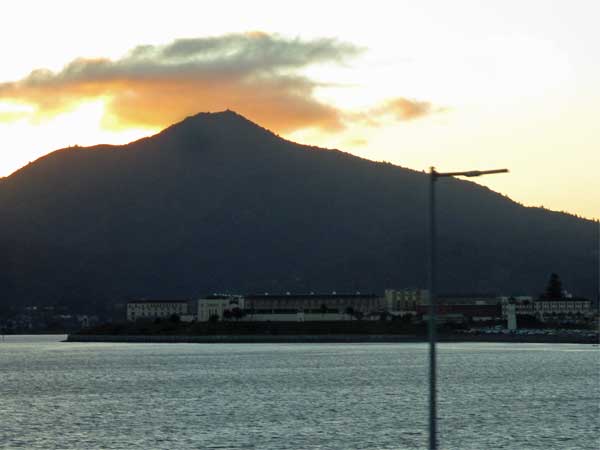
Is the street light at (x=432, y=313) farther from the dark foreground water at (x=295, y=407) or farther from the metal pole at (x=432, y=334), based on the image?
the dark foreground water at (x=295, y=407)

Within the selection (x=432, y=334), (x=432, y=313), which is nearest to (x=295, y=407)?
(x=432, y=334)

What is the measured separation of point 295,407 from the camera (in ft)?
282

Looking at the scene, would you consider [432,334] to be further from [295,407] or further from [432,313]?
[295,407]

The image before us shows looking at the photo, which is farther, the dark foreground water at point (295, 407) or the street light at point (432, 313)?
the dark foreground water at point (295, 407)

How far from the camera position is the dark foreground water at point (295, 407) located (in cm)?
6424

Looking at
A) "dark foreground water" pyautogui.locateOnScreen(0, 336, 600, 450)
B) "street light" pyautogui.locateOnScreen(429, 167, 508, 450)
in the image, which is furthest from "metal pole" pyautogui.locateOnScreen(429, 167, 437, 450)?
"dark foreground water" pyautogui.locateOnScreen(0, 336, 600, 450)

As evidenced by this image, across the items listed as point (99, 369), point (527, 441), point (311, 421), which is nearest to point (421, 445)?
point (527, 441)

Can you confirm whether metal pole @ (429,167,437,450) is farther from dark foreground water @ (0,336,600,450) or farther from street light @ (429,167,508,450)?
dark foreground water @ (0,336,600,450)

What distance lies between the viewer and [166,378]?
12850 cm

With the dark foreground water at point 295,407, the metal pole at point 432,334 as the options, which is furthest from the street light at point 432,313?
the dark foreground water at point 295,407

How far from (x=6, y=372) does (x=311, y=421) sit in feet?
271

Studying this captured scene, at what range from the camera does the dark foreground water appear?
64.2 metres

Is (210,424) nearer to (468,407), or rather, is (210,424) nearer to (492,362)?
(468,407)

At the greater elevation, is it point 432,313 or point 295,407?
point 432,313
